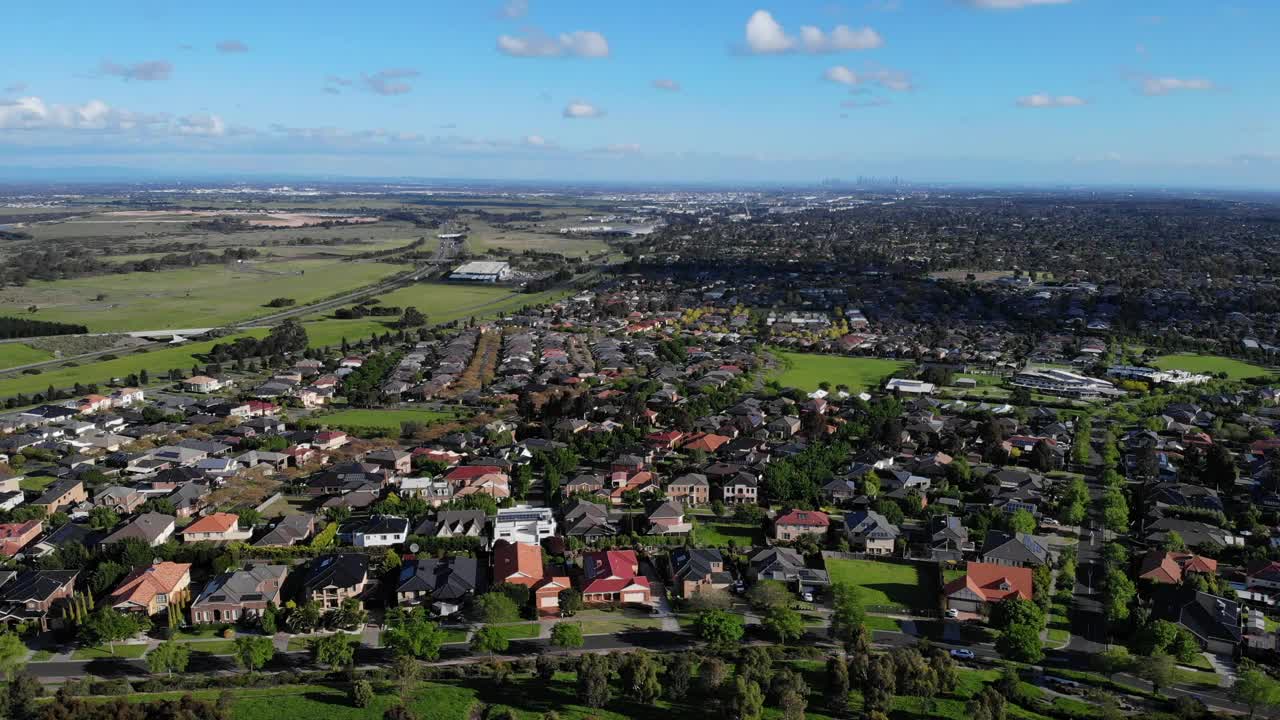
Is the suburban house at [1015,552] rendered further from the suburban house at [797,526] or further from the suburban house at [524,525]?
the suburban house at [524,525]

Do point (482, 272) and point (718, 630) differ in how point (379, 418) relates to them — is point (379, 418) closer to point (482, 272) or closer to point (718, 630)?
point (718, 630)

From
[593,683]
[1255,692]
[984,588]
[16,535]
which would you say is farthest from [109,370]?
[1255,692]

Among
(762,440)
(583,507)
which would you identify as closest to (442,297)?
(762,440)

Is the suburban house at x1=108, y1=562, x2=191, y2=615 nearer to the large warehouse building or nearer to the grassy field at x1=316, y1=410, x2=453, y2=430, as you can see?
the grassy field at x1=316, y1=410, x2=453, y2=430

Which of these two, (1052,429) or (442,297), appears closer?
(1052,429)

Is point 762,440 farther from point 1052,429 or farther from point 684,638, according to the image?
point 684,638
